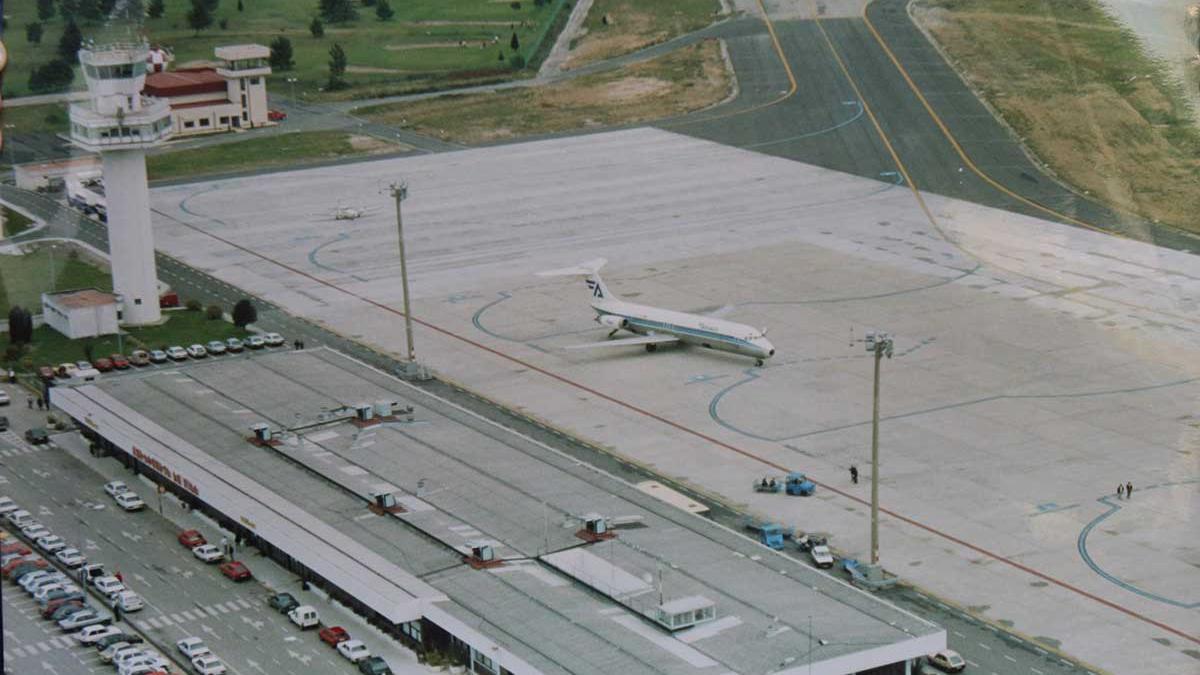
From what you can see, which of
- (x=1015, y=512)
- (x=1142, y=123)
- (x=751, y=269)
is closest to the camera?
(x=1015, y=512)

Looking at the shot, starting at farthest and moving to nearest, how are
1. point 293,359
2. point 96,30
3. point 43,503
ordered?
point 96,30 < point 293,359 < point 43,503

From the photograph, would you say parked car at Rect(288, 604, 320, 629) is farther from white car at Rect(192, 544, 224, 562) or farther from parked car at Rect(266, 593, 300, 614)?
white car at Rect(192, 544, 224, 562)

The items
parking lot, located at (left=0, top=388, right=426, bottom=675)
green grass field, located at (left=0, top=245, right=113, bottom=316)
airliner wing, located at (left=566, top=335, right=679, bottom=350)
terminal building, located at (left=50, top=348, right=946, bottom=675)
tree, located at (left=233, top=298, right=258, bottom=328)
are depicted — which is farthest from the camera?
green grass field, located at (left=0, top=245, right=113, bottom=316)

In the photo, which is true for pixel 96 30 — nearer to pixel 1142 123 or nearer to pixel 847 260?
pixel 847 260

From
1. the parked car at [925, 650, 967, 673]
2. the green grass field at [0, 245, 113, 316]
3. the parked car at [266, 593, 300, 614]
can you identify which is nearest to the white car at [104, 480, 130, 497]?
the parked car at [266, 593, 300, 614]

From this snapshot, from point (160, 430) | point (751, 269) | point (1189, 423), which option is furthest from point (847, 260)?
point (160, 430)

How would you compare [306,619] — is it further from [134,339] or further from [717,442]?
[134,339]

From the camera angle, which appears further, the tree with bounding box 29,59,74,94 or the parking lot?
the tree with bounding box 29,59,74,94
